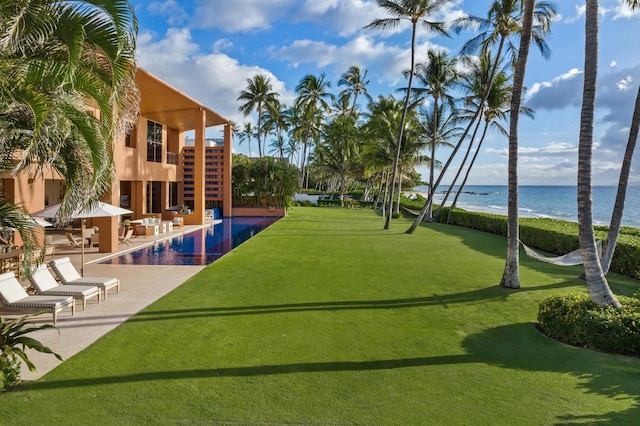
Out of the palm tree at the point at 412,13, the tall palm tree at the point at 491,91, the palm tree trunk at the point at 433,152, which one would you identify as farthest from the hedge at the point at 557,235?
the palm tree at the point at 412,13

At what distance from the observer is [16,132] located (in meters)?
4.49

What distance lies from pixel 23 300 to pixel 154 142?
18194 millimetres

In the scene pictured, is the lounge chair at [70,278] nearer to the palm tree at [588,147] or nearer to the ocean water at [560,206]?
the palm tree at [588,147]

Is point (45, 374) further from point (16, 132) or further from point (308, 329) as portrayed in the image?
point (308, 329)

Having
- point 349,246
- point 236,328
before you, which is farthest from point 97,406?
point 349,246

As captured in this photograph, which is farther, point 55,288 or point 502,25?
point 502,25

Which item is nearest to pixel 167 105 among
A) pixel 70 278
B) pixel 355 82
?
pixel 70 278

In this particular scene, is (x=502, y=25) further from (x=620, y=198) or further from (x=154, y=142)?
(x=154, y=142)

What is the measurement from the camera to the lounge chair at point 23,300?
253 inches

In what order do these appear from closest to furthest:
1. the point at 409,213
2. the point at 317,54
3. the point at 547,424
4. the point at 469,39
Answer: the point at 547,424 < the point at 469,39 < the point at 317,54 < the point at 409,213

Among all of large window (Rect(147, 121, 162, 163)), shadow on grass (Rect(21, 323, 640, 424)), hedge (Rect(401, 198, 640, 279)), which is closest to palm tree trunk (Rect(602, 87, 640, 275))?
hedge (Rect(401, 198, 640, 279))

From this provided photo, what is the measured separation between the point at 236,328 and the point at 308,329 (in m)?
1.11

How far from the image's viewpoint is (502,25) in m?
15.2

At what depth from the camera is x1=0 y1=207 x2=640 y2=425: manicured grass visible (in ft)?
13.4
